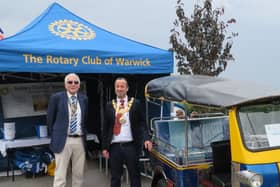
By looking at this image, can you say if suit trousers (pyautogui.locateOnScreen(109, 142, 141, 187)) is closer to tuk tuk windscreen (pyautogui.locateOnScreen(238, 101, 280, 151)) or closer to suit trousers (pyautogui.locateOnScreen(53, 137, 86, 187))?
suit trousers (pyautogui.locateOnScreen(53, 137, 86, 187))

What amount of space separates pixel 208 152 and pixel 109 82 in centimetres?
388

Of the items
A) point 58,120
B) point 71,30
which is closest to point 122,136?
point 58,120

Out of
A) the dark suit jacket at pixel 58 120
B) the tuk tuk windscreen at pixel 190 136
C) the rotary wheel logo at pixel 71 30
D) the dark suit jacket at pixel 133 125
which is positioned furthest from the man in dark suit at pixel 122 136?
the rotary wheel logo at pixel 71 30

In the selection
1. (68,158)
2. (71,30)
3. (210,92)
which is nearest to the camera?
(210,92)

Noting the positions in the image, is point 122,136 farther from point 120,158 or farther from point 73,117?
point 73,117

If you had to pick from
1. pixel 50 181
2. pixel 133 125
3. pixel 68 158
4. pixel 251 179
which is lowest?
pixel 50 181

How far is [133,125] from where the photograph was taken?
4.67m

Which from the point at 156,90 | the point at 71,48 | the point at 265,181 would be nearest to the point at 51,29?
the point at 71,48

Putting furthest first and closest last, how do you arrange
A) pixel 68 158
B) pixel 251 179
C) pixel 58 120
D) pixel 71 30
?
pixel 71 30 < pixel 68 158 < pixel 58 120 < pixel 251 179

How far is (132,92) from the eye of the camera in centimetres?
782

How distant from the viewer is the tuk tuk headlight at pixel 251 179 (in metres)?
2.94

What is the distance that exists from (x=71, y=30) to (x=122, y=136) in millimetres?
3057

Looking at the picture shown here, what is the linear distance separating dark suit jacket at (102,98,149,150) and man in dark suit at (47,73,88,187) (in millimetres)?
501

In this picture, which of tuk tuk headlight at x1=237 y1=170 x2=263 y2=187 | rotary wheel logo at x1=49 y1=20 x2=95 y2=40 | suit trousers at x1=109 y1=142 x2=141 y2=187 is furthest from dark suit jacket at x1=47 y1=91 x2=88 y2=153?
tuk tuk headlight at x1=237 y1=170 x2=263 y2=187
